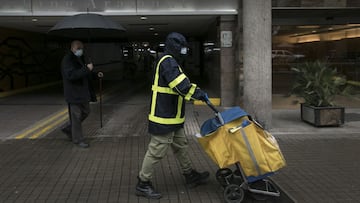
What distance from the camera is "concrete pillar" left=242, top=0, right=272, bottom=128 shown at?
8.66 m

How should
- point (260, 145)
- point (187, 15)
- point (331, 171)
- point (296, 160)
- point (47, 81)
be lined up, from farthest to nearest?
1. point (47, 81)
2. point (187, 15)
3. point (296, 160)
4. point (331, 171)
5. point (260, 145)

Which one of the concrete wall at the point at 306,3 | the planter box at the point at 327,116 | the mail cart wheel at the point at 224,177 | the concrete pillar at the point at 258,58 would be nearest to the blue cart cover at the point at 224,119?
the mail cart wheel at the point at 224,177

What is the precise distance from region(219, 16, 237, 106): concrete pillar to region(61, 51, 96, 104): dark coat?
16.6ft

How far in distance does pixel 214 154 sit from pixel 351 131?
4932mm

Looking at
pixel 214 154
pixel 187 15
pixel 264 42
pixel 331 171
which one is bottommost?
pixel 331 171

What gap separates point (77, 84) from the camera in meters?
7.05

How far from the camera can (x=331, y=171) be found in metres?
5.89

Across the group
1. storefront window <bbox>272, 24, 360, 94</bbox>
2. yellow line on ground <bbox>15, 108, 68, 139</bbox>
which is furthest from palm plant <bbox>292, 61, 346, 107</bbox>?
yellow line on ground <bbox>15, 108, 68, 139</bbox>

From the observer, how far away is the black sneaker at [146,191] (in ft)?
15.7

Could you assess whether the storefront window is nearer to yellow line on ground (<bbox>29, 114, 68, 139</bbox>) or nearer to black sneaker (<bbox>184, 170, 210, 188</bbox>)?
yellow line on ground (<bbox>29, 114, 68, 139</bbox>)

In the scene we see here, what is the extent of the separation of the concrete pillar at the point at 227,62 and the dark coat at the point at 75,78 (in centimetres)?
506

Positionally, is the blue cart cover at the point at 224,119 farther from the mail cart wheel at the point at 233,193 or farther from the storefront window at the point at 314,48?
the storefront window at the point at 314,48

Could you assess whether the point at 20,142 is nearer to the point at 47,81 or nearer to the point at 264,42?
the point at 264,42

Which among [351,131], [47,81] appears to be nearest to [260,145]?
[351,131]
